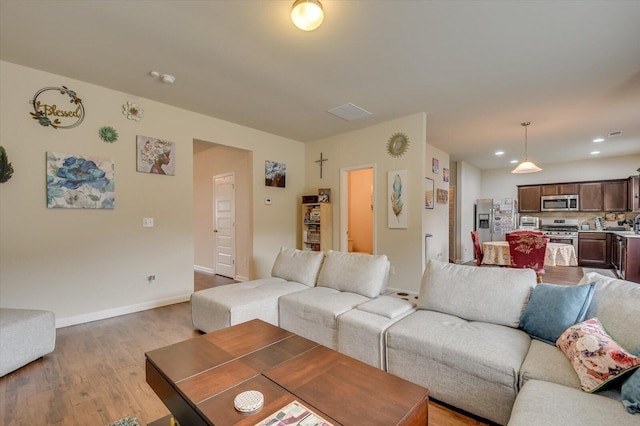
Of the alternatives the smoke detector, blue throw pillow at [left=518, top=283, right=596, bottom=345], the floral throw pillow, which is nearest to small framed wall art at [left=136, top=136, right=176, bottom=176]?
the smoke detector

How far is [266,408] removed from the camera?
1137 millimetres

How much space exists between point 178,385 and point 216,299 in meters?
1.49

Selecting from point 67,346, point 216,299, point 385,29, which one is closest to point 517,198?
point 385,29

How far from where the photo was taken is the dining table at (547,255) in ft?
13.8

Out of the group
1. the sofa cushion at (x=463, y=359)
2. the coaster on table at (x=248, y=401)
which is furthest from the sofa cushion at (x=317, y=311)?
the coaster on table at (x=248, y=401)

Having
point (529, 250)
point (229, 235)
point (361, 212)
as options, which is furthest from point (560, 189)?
point (229, 235)

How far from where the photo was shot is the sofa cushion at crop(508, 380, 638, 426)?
106cm

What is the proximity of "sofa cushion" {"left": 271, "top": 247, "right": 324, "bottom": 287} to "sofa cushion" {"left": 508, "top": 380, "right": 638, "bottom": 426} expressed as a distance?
2.22m

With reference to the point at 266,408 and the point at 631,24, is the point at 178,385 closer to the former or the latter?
the point at 266,408

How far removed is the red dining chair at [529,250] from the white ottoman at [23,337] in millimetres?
5271

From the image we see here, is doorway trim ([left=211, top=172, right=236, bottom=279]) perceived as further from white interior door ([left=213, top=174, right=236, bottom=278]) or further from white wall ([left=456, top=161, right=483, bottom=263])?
white wall ([left=456, top=161, right=483, bottom=263])

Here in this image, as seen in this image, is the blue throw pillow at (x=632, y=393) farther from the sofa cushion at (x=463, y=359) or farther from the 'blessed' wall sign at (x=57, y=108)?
the 'blessed' wall sign at (x=57, y=108)

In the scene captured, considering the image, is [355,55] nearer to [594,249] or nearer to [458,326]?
[458,326]

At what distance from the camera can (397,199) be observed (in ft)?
14.9
